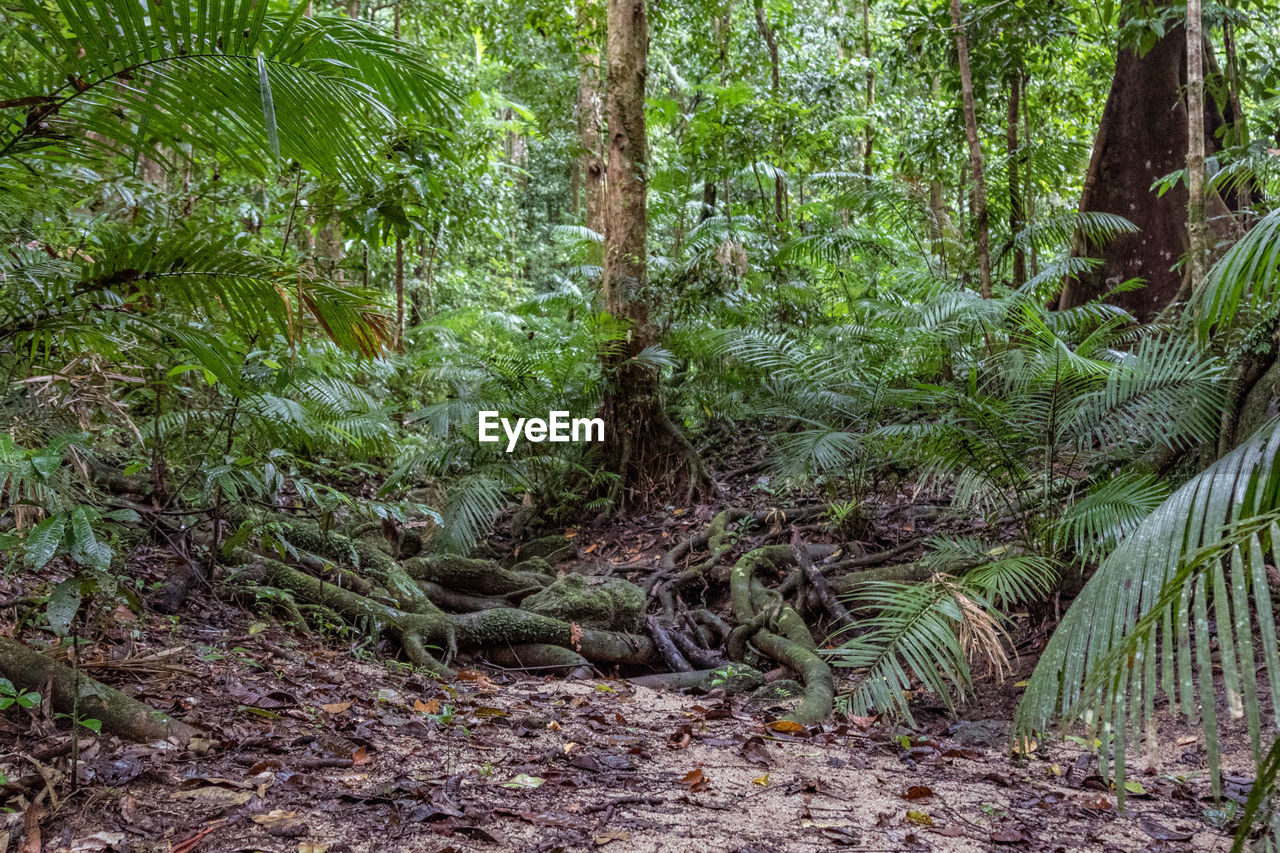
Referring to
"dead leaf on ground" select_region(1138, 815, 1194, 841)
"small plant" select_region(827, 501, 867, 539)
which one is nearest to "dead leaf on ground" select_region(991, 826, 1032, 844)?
"dead leaf on ground" select_region(1138, 815, 1194, 841)

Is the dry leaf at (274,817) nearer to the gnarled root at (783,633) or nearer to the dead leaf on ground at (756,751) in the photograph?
the dead leaf on ground at (756,751)

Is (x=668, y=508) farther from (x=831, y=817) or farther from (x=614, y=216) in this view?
(x=831, y=817)

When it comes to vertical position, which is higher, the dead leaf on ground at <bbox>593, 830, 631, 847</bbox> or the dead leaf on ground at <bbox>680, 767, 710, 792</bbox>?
the dead leaf on ground at <bbox>593, 830, 631, 847</bbox>

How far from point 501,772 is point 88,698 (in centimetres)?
107

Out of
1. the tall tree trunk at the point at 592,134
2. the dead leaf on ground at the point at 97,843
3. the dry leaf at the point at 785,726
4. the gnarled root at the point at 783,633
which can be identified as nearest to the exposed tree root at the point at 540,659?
the gnarled root at the point at 783,633

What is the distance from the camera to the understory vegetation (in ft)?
6.09

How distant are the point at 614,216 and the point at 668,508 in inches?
98.8

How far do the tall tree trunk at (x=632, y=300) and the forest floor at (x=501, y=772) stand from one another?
3.32 meters

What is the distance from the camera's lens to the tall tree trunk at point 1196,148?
3791mm

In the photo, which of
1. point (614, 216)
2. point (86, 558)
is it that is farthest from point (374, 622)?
point (614, 216)

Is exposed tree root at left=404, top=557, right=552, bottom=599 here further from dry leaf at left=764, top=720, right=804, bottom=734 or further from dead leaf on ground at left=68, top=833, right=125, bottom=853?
dead leaf on ground at left=68, top=833, right=125, bottom=853

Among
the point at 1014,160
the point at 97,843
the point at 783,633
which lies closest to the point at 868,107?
the point at 1014,160

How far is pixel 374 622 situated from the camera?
3.97 metres

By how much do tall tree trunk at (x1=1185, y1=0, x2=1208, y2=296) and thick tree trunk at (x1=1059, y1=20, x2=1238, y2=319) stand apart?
331 cm
